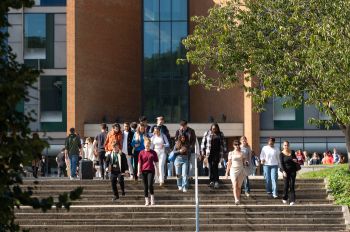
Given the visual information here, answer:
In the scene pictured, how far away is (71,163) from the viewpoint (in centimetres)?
2831

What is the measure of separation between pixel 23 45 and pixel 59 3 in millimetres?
3072

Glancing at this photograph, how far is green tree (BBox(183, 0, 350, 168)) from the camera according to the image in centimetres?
2103

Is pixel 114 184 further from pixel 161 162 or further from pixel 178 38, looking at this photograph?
pixel 178 38

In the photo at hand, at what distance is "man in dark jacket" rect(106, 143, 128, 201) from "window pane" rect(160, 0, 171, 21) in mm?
29215

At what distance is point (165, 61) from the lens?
54062mm

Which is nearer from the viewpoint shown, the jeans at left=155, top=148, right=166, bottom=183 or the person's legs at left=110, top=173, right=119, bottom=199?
the person's legs at left=110, top=173, right=119, bottom=199

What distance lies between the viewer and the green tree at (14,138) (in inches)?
315

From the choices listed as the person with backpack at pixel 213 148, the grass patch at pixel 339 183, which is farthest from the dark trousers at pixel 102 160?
the grass patch at pixel 339 183

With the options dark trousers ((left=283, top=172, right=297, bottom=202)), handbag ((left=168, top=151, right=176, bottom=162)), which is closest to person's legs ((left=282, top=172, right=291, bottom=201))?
dark trousers ((left=283, top=172, right=297, bottom=202))

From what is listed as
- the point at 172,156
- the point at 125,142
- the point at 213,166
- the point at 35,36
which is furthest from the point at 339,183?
the point at 35,36

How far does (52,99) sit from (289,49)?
30.6m

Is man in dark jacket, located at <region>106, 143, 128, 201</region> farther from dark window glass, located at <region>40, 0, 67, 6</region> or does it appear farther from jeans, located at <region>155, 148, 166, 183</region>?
dark window glass, located at <region>40, 0, 67, 6</region>

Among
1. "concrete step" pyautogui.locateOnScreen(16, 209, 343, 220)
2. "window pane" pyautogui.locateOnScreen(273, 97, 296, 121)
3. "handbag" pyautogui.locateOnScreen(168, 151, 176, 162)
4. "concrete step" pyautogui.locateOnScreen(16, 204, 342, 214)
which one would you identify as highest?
"window pane" pyautogui.locateOnScreen(273, 97, 296, 121)

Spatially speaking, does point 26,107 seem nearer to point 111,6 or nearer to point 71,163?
point 111,6
